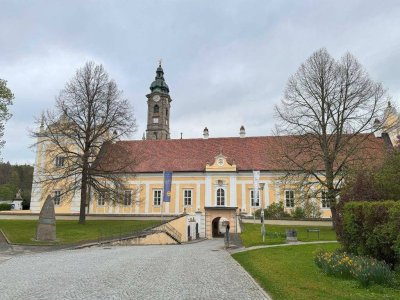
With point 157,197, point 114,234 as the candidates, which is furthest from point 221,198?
point 114,234

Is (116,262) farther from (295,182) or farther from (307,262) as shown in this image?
(295,182)

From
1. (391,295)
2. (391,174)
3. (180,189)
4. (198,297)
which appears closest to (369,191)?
(391,174)

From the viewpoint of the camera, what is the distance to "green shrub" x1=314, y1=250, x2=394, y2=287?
9492 mm

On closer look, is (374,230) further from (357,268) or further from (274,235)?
(274,235)

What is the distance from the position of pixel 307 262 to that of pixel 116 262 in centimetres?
722

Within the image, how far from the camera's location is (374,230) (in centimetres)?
1130

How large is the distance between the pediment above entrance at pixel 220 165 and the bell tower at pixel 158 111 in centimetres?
3314

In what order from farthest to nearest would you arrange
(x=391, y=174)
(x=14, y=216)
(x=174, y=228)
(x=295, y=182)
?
(x=14, y=216) < (x=174, y=228) < (x=295, y=182) < (x=391, y=174)

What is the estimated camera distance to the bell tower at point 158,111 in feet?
252

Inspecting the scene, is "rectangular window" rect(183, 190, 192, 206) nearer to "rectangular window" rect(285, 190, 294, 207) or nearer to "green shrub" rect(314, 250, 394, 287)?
"rectangular window" rect(285, 190, 294, 207)

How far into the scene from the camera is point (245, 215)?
41.1 m

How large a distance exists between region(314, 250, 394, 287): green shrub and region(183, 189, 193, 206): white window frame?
33.1 meters

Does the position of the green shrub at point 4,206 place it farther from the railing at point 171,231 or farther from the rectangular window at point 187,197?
the railing at point 171,231

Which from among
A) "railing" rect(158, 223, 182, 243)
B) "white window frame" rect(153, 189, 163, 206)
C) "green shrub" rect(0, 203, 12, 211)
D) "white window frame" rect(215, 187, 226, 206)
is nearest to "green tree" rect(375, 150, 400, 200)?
"railing" rect(158, 223, 182, 243)
